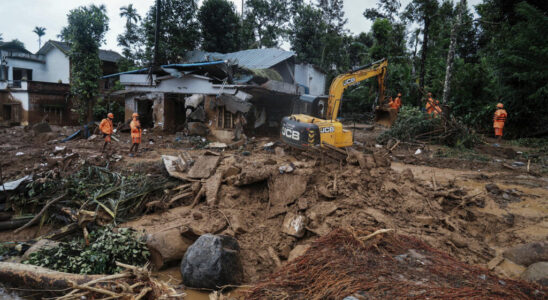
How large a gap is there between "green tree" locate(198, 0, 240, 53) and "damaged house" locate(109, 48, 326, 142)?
1008 cm

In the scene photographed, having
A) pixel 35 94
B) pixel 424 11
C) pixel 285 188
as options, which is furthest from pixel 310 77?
pixel 285 188

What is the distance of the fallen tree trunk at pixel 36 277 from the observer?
12.5ft

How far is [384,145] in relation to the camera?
11.6 metres

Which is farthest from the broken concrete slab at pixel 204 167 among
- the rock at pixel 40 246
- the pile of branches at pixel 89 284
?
the pile of branches at pixel 89 284

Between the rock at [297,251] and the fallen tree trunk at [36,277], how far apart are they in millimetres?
2536

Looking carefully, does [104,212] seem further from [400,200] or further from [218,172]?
[400,200]

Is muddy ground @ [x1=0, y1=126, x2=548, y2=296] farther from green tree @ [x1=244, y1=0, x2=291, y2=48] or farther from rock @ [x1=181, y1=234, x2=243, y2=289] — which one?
green tree @ [x1=244, y1=0, x2=291, y2=48]

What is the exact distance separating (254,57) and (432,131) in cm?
1351

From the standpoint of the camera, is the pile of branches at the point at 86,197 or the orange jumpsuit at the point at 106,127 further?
the orange jumpsuit at the point at 106,127

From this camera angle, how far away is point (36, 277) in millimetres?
3982

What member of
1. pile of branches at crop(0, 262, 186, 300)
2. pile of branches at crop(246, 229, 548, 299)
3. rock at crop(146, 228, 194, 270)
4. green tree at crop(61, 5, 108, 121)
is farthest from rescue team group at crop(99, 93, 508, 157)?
green tree at crop(61, 5, 108, 121)

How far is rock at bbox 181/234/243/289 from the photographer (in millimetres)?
4078

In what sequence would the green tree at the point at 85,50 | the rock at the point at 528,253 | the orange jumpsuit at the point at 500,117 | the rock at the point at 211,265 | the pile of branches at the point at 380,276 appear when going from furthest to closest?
1. the green tree at the point at 85,50
2. the orange jumpsuit at the point at 500,117
3. the rock at the point at 528,253
4. the rock at the point at 211,265
5. the pile of branches at the point at 380,276

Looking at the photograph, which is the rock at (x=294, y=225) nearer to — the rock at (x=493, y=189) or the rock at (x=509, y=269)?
the rock at (x=509, y=269)
